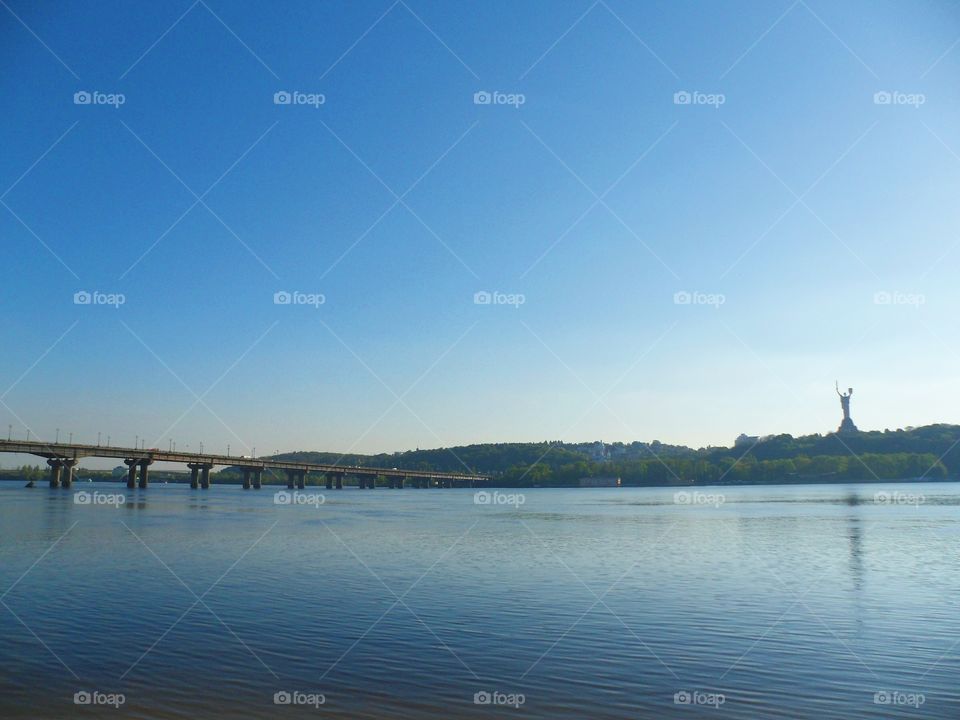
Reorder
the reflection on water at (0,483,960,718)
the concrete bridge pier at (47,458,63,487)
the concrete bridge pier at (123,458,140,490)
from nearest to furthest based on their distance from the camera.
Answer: the reflection on water at (0,483,960,718)
the concrete bridge pier at (47,458,63,487)
the concrete bridge pier at (123,458,140,490)

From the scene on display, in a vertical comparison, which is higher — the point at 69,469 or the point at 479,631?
the point at 69,469

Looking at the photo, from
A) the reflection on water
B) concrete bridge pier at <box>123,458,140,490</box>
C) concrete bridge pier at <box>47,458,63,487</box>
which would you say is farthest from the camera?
concrete bridge pier at <box>123,458,140,490</box>

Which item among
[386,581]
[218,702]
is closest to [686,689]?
[218,702]

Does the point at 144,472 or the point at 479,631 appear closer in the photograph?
the point at 479,631

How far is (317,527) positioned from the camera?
2436 inches

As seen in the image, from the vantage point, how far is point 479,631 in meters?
20.6

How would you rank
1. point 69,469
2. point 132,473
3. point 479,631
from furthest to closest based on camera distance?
point 132,473 → point 69,469 → point 479,631

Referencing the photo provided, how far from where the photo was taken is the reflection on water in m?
14.7

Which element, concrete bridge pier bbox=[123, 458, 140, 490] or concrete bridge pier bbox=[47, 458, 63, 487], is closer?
concrete bridge pier bbox=[47, 458, 63, 487]

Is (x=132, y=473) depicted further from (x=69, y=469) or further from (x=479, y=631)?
(x=479, y=631)

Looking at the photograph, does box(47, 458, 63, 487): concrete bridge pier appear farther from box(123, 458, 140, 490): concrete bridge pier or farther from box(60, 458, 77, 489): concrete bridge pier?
box(123, 458, 140, 490): concrete bridge pier

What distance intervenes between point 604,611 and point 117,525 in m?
48.6

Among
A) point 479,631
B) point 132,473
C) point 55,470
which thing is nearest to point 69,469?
point 55,470

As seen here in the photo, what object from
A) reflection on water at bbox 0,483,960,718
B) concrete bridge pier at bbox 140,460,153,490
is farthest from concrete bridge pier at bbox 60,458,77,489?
reflection on water at bbox 0,483,960,718
